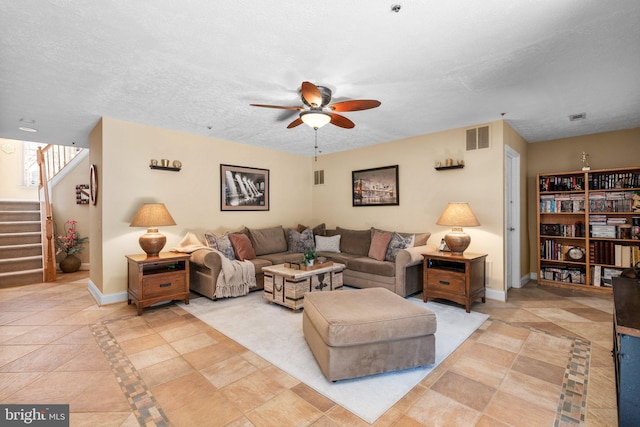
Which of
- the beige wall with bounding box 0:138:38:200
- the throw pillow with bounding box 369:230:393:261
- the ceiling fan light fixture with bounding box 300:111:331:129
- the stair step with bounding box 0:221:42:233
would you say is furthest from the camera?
the beige wall with bounding box 0:138:38:200

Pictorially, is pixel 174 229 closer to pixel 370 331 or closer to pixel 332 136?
pixel 332 136

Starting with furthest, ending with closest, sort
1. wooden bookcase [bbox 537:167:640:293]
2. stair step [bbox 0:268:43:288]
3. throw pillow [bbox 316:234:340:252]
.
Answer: throw pillow [bbox 316:234:340:252]
stair step [bbox 0:268:43:288]
wooden bookcase [bbox 537:167:640:293]

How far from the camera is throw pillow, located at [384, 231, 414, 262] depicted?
4388mm

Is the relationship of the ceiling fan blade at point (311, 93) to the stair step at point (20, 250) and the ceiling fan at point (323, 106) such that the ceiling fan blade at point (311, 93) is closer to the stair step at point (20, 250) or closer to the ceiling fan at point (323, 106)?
the ceiling fan at point (323, 106)

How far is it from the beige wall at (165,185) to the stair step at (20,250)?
204 centimetres

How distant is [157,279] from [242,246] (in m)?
1.26

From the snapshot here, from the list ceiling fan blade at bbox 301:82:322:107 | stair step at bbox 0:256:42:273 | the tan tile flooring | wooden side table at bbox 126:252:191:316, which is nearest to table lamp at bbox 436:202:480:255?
the tan tile flooring

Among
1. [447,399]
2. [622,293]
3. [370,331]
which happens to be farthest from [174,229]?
[622,293]

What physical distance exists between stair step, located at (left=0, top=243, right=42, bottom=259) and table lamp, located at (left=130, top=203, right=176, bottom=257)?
330 cm

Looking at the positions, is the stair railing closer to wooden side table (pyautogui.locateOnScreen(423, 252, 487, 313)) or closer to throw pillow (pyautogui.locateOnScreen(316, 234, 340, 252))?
throw pillow (pyautogui.locateOnScreen(316, 234, 340, 252))

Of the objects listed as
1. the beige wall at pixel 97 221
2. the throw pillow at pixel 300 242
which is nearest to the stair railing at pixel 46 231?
the beige wall at pixel 97 221

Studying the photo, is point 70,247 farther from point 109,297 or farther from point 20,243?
point 109,297

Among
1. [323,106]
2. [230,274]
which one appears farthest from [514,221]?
[230,274]

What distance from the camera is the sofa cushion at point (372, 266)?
4.14m
